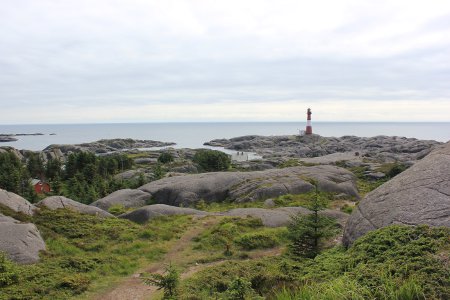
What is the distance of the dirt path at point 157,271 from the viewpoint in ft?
50.4

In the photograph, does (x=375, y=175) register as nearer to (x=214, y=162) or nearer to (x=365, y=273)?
(x=214, y=162)

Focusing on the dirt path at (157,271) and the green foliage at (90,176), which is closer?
the dirt path at (157,271)

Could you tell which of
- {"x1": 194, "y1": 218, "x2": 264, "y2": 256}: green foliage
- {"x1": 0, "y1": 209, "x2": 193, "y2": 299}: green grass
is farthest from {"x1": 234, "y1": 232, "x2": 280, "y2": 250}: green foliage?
{"x1": 0, "y1": 209, "x2": 193, "y2": 299}: green grass

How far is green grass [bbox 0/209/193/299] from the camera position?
15.0 m

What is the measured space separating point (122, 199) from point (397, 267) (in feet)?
117

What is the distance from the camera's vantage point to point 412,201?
52.1 feet

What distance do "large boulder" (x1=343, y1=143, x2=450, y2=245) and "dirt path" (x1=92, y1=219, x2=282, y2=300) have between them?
5.85 meters

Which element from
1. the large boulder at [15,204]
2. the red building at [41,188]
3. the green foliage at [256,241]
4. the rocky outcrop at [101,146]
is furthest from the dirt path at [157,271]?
the rocky outcrop at [101,146]

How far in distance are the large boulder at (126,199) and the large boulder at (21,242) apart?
723 inches

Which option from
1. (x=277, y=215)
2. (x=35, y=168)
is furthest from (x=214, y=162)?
(x=277, y=215)

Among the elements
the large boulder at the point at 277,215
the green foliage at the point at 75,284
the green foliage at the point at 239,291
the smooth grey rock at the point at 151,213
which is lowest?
the smooth grey rock at the point at 151,213

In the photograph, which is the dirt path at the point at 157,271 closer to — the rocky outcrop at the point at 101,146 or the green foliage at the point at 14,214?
the green foliage at the point at 14,214

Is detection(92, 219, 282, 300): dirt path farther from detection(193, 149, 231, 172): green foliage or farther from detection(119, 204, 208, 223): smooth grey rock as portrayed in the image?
detection(193, 149, 231, 172): green foliage

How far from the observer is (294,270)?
15.4m
